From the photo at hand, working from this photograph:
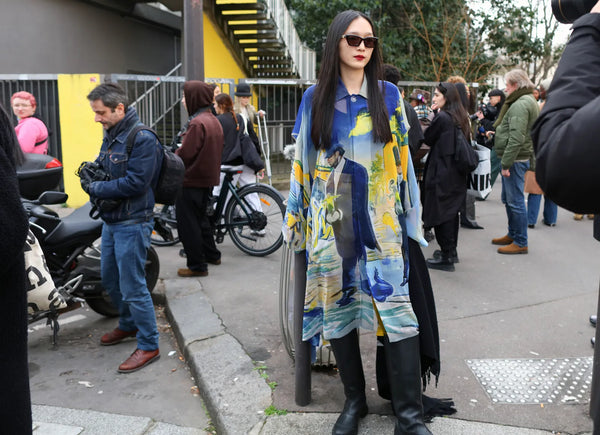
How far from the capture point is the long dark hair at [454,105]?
597 centimetres

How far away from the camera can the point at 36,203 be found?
14.6 feet

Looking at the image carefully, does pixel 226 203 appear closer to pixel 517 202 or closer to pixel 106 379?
pixel 106 379

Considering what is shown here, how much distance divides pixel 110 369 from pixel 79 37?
449 inches

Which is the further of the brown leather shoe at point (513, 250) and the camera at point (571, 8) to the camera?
the brown leather shoe at point (513, 250)

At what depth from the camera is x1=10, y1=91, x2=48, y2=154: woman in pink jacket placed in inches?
275

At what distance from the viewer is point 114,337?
4629 mm

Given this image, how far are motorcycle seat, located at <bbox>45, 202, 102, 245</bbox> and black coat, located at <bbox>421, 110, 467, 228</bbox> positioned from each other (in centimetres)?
321

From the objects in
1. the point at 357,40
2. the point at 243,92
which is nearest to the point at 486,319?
the point at 357,40

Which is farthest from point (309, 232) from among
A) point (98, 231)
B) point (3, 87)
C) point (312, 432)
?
point (3, 87)

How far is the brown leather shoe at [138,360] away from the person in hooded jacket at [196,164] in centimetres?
175

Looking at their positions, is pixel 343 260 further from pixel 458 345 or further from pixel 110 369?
pixel 110 369

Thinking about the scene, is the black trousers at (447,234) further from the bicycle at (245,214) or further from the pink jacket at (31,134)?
the pink jacket at (31,134)

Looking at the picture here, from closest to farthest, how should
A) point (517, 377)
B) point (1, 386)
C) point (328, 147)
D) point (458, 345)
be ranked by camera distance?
point (1, 386) → point (328, 147) → point (517, 377) → point (458, 345)

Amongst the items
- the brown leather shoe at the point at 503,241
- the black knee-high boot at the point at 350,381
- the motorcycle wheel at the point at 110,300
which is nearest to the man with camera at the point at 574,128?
the black knee-high boot at the point at 350,381
